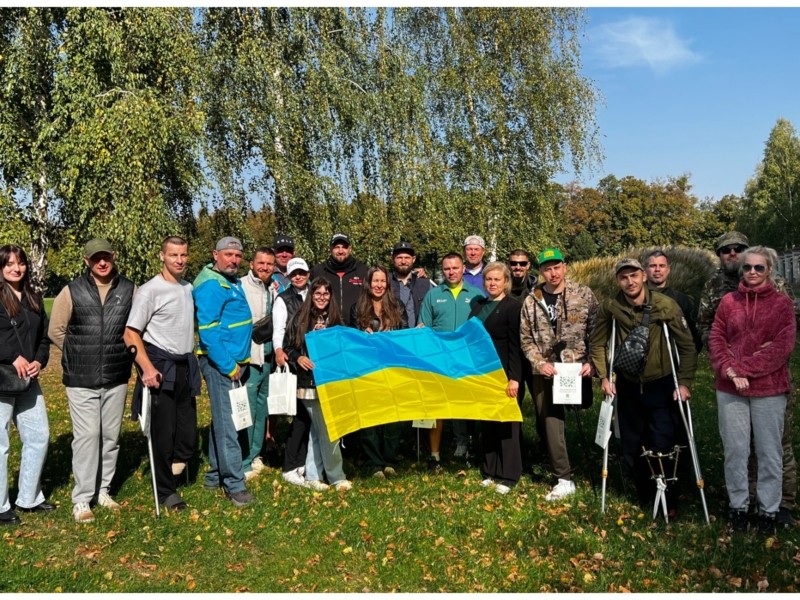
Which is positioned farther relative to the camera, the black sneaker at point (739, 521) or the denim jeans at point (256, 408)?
the denim jeans at point (256, 408)

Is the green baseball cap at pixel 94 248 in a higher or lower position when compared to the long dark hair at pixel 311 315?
higher

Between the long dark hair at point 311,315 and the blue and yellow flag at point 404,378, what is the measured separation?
144mm

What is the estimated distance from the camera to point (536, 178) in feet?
67.2

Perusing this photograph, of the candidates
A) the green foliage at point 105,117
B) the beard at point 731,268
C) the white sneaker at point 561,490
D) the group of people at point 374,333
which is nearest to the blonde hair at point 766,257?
the group of people at point 374,333

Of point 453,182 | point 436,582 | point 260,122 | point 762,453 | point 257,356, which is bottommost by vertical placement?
point 436,582

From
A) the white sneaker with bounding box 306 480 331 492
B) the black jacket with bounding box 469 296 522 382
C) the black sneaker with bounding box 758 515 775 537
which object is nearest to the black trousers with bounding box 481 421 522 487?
the black jacket with bounding box 469 296 522 382

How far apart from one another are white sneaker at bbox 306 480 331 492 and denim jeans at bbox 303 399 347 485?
0.05 m

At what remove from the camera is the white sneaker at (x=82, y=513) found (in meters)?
6.27

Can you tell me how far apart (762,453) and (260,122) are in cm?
1302

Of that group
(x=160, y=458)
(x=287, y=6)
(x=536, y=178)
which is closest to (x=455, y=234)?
(x=536, y=178)

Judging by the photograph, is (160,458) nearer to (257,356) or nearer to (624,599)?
(257,356)

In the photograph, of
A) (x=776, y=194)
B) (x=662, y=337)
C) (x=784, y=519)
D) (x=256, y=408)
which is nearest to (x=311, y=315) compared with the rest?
(x=256, y=408)

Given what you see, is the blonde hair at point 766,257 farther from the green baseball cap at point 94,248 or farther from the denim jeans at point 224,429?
the green baseball cap at point 94,248

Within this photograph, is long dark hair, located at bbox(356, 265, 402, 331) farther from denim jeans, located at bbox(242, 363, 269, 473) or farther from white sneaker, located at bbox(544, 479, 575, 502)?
white sneaker, located at bbox(544, 479, 575, 502)
